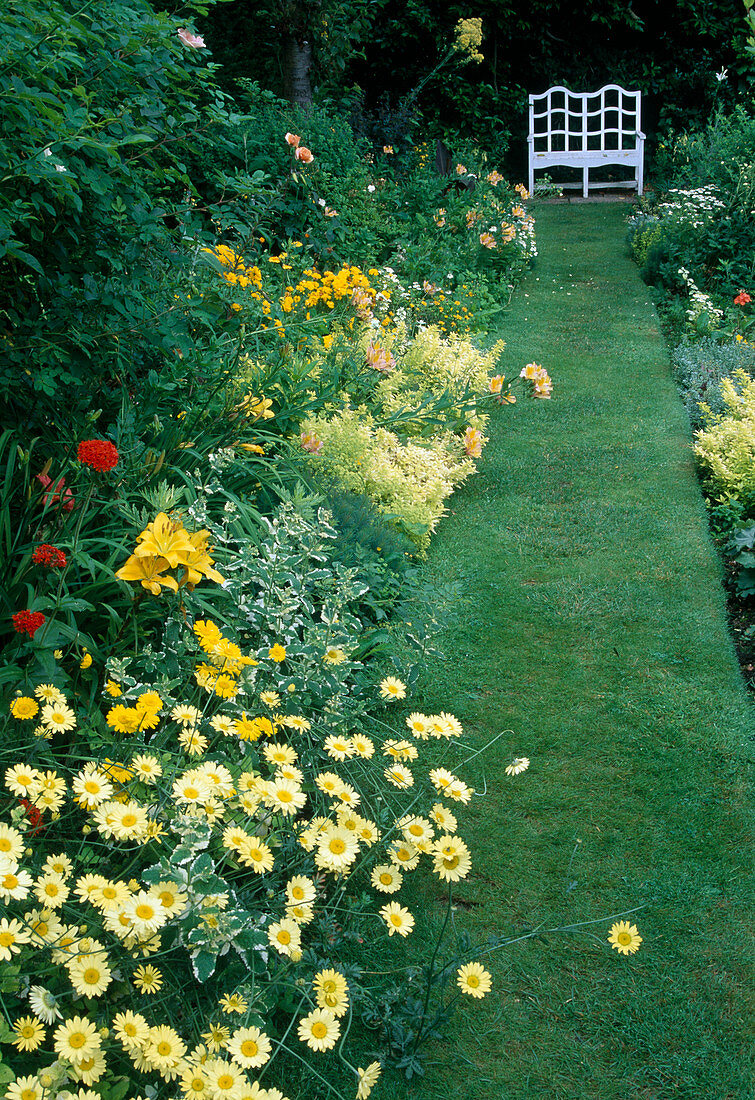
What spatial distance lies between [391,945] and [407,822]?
1.14 ft

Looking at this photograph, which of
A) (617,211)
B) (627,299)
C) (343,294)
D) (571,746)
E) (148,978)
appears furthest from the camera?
(617,211)

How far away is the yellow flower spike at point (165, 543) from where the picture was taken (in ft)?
7.11

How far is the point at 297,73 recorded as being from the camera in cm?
858

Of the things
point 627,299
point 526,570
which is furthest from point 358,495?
point 627,299

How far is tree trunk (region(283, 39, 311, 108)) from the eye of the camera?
8.49 m

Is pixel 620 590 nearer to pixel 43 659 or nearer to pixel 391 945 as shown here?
pixel 391 945

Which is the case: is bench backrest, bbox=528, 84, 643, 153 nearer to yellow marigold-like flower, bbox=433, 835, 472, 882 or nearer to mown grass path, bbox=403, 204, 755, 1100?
mown grass path, bbox=403, 204, 755, 1100

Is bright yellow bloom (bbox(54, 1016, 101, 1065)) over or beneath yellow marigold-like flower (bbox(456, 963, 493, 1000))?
over

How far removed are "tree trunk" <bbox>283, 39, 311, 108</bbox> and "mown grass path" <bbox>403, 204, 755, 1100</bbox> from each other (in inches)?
195

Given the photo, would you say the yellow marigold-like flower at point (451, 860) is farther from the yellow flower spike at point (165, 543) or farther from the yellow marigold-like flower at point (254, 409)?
the yellow marigold-like flower at point (254, 409)

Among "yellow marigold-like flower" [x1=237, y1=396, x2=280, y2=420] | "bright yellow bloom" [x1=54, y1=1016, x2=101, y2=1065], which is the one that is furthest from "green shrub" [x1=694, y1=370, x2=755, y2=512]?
"bright yellow bloom" [x1=54, y1=1016, x2=101, y2=1065]

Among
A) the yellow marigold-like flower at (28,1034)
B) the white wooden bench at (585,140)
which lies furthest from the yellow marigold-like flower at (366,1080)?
the white wooden bench at (585,140)

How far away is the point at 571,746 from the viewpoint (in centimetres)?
297

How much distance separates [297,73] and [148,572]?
310 inches
